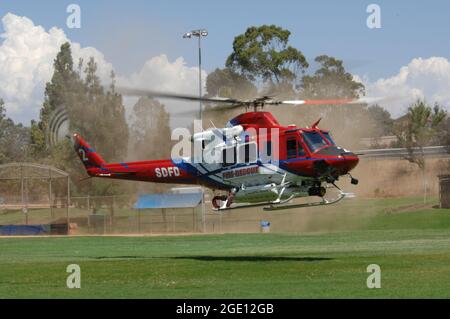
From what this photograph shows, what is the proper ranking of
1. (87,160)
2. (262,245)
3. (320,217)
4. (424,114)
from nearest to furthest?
(87,160) → (262,245) → (320,217) → (424,114)

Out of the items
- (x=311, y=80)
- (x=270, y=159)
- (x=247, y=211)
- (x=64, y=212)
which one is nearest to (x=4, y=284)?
(x=270, y=159)

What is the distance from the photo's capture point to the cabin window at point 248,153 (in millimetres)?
31469

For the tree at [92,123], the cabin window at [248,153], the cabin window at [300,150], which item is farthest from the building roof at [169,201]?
the cabin window at [300,150]

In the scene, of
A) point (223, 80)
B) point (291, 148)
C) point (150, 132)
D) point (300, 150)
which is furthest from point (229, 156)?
point (223, 80)

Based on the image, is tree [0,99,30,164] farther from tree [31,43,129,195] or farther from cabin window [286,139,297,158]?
cabin window [286,139,297,158]

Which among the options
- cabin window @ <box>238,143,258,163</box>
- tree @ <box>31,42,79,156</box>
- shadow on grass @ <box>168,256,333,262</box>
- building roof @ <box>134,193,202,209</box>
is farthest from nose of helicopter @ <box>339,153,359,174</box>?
tree @ <box>31,42,79,156</box>

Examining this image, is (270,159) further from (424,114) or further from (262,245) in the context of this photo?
(424,114)

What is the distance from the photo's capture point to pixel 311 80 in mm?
84188

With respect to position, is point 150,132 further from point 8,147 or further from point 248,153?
point 8,147

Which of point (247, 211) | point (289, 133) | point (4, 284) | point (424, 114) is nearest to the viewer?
point (4, 284)

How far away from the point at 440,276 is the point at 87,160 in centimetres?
1848

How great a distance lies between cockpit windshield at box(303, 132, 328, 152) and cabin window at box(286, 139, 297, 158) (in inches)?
17.9

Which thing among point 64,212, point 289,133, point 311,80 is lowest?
point 64,212

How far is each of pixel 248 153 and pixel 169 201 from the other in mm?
39957
